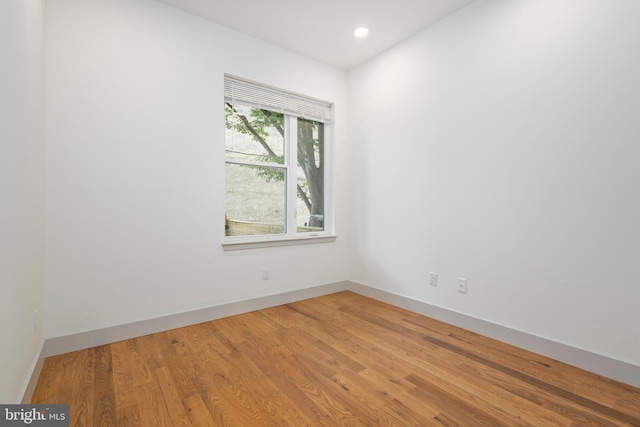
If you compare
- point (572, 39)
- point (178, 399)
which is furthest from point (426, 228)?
point (178, 399)

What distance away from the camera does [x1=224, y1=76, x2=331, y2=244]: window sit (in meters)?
3.14

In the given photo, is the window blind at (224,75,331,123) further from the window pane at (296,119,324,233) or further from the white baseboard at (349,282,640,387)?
the white baseboard at (349,282,640,387)

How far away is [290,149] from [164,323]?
2.13 metres

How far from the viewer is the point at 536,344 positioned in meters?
2.25

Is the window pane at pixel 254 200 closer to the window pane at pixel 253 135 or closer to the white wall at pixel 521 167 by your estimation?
the window pane at pixel 253 135

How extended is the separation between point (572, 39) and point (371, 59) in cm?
194

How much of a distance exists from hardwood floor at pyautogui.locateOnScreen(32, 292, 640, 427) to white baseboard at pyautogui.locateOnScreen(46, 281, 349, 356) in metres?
0.07

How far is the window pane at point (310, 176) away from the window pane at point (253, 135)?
284mm

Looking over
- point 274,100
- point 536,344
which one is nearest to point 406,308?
point 536,344

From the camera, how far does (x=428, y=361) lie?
2125mm

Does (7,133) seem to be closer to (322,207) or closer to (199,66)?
(199,66)

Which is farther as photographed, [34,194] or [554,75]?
[554,75]

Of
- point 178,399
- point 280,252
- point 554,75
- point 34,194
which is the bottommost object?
point 178,399
